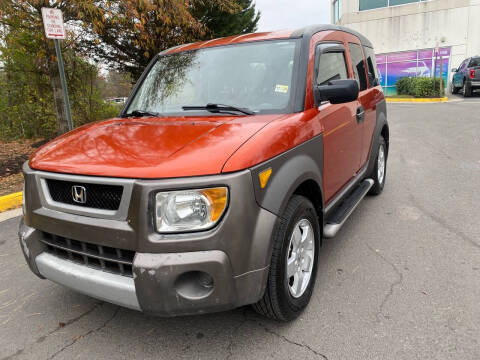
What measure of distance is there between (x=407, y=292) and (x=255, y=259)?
1.43 m

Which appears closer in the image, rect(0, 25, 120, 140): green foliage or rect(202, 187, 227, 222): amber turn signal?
rect(202, 187, 227, 222): amber turn signal

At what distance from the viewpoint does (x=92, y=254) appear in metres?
2.07

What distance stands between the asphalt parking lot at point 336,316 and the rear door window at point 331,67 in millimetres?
1546

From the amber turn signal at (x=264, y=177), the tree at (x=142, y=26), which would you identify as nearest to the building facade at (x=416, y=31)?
the tree at (x=142, y=26)

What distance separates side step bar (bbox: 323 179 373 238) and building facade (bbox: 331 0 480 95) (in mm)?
23023

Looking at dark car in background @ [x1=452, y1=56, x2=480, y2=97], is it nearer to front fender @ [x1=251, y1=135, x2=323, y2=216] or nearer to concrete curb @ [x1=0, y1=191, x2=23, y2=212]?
front fender @ [x1=251, y1=135, x2=323, y2=216]

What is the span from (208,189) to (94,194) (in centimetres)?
64

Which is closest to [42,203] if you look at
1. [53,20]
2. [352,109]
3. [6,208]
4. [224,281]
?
[224,281]

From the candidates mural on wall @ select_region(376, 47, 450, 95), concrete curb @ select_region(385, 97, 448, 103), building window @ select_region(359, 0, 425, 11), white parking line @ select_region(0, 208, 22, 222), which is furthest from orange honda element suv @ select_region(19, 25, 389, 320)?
building window @ select_region(359, 0, 425, 11)

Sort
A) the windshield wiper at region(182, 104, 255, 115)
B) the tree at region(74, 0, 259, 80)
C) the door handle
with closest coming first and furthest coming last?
the windshield wiper at region(182, 104, 255, 115), the door handle, the tree at region(74, 0, 259, 80)

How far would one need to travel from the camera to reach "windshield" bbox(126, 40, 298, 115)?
2.79 metres

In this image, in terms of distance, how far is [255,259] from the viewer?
77.2 inches

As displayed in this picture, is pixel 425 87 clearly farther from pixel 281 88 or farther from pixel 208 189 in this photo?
pixel 208 189

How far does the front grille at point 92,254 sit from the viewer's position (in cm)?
197
